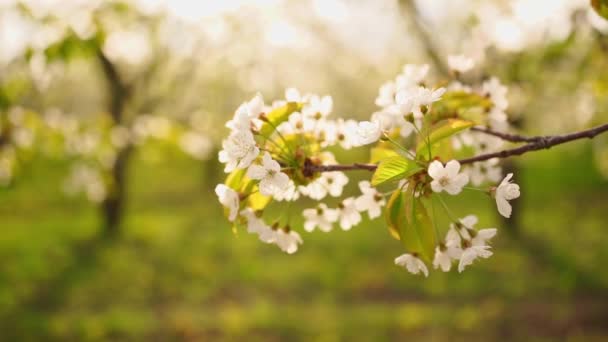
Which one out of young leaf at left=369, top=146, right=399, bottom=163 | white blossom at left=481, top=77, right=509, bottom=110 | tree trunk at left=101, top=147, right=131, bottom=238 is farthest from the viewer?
tree trunk at left=101, top=147, right=131, bottom=238

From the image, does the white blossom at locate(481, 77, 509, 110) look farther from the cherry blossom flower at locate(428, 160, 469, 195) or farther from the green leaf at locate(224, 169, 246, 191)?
the green leaf at locate(224, 169, 246, 191)

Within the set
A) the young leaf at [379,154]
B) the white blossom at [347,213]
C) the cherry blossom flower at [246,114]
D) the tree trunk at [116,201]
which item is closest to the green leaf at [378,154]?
the young leaf at [379,154]

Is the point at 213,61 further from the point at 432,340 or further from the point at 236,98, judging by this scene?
the point at 432,340

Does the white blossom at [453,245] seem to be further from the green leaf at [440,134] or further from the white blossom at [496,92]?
the white blossom at [496,92]

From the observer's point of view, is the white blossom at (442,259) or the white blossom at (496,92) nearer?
the white blossom at (442,259)

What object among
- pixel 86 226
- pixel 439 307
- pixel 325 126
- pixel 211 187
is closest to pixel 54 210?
pixel 86 226

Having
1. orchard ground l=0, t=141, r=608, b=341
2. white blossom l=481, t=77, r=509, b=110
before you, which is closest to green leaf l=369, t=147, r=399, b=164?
white blossom l=481, t=77, r=509, b=110
